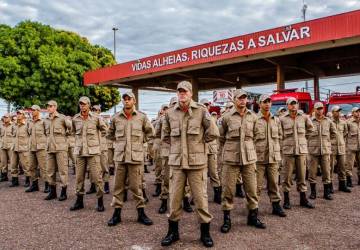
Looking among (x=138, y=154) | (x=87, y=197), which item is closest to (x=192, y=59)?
(x=87, y=197)

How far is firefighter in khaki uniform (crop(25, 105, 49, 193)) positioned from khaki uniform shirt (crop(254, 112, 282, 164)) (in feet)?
16.7

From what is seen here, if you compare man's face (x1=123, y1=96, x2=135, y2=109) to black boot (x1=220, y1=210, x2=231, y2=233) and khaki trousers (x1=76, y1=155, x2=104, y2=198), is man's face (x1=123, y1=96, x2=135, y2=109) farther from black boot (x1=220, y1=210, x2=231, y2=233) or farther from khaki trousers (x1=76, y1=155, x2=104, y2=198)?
black boot (x1=220, y1=210, x2=231, y2=233)

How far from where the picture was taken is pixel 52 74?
21.6m

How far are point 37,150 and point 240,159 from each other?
17.2 feet

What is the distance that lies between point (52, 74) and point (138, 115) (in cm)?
1816

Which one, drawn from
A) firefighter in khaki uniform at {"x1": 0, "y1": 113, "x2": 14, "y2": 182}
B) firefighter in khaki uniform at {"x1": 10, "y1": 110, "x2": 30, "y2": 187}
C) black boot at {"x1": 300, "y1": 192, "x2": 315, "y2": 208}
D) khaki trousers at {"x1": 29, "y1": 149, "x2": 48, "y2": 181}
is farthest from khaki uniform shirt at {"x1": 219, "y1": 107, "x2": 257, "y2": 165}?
firefighter in khaki uniform at {"x1": 0, "y1": 113, "x2": 14, "y2": 182}

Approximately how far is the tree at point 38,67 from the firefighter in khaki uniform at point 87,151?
16823mm

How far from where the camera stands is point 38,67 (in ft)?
72.3

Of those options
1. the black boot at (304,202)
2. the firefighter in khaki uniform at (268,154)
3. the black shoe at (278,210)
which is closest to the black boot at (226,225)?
the firefighter in khaki uniform at (268,154)

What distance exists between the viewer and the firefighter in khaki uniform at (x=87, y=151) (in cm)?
601

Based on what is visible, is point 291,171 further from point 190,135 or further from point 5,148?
point 5,148

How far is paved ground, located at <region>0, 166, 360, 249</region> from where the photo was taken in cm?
428

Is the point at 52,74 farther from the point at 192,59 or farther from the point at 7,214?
the point at 7,214

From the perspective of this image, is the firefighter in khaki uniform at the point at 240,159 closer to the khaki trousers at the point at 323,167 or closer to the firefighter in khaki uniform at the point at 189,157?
the firefighter in khaki uniform at the point at 189,157
